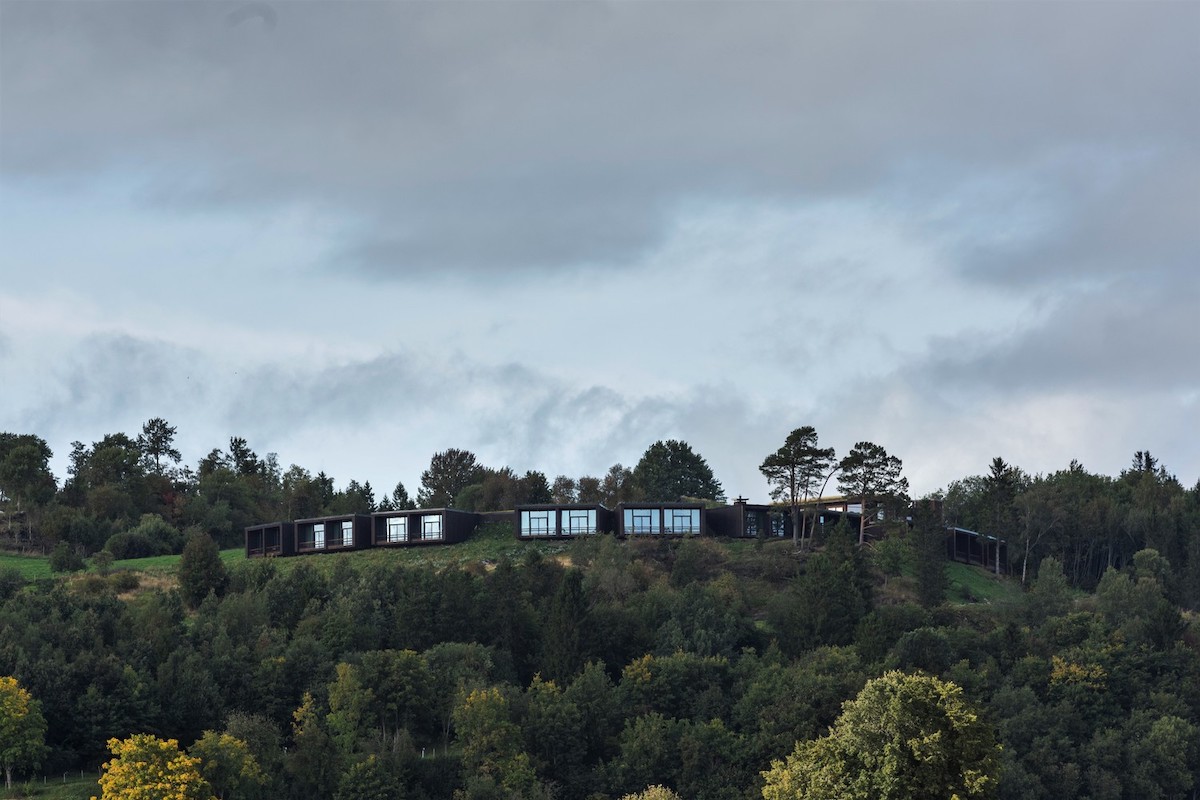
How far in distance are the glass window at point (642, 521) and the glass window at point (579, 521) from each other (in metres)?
3.27

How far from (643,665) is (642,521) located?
3532 cm

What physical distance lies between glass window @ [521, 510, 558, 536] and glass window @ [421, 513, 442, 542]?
7827 millimetres

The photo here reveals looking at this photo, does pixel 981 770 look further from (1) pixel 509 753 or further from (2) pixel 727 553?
(2) pixel 727 553

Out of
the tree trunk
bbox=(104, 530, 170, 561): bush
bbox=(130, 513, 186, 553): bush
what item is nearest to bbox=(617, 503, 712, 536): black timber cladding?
the tree trunk

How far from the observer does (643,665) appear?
112125 millimetres

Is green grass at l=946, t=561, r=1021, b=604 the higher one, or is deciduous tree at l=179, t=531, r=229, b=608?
deciduous tree at l=179, t=531, r=229, b=608

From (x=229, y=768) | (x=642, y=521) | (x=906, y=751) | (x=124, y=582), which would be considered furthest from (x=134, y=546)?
(x=906, y=751)

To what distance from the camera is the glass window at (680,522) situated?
481 ft

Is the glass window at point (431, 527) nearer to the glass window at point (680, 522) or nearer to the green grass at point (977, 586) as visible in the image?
the glass window at point (680, 522)

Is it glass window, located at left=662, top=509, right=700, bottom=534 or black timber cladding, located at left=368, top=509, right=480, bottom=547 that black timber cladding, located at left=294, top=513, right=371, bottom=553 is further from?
glass window, located at left=662, top=509, right=700, bottom=534

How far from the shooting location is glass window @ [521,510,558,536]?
5715 inches

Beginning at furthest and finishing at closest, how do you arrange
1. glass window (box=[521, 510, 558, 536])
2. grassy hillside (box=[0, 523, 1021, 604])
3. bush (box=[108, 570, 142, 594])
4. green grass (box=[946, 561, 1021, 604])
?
glass window (box=[521, 510, 558, 536]) < green grass (box=[946, 561, 1021, 604]) < grassy hillside (box=[0, 523, 1021, 604]) < bush (box=[108, 570, 142, 594])

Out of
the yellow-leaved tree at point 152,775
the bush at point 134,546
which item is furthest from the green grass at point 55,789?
the bush at point 134,546

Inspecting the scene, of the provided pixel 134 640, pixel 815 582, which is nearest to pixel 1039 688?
pixel 815 582
